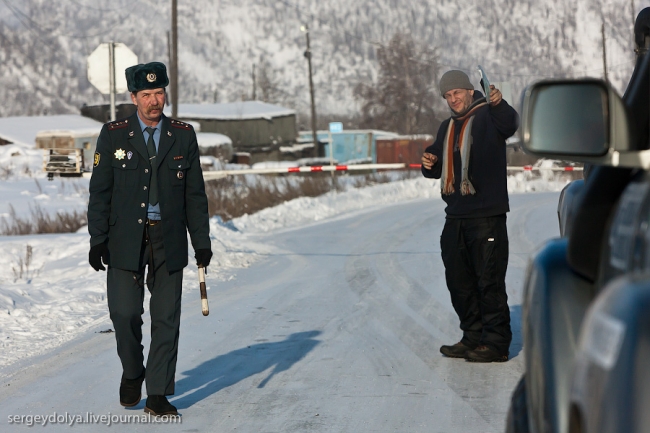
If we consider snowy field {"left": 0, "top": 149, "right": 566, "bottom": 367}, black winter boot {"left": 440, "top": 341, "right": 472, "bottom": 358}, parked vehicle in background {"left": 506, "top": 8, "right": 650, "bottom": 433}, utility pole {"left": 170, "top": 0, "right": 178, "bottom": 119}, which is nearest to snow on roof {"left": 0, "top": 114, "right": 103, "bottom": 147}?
utility pole {"left": 170, "top": 0, "right": 178, "bottom": 119}

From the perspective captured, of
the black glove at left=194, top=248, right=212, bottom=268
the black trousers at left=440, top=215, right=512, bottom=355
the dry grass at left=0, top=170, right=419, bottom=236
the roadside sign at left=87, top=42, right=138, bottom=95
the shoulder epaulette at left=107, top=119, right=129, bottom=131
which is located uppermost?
the roadside sign at left=87, top=42, right=138, bottom=95

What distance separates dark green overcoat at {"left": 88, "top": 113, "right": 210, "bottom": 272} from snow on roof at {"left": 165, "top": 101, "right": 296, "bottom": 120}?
232 ft

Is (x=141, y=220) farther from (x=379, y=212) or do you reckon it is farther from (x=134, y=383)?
(x=379, y=212)

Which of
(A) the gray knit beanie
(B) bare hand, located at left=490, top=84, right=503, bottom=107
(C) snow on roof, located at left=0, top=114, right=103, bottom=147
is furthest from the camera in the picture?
(C) snow on roof, located at left=0, top=114, right=103, bottom=147

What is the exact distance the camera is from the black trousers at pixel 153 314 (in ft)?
18.4

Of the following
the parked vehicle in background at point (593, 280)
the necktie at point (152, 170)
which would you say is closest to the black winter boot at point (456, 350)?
the necktie at point (152, 170)

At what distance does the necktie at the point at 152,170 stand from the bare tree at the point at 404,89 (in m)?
84.8

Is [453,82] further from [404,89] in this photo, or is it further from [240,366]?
[404,89]

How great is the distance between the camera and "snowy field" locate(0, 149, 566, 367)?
8539 millimetres

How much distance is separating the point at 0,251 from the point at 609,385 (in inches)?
493

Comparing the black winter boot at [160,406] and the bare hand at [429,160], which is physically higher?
the bare hand at [429,160]

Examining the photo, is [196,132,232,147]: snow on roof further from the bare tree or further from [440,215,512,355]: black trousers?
[440,215,512,355]: black trousers

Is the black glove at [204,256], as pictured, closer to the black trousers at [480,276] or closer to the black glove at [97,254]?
the black glove at [97,254]

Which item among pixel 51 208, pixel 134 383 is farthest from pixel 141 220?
pixel 51 208
